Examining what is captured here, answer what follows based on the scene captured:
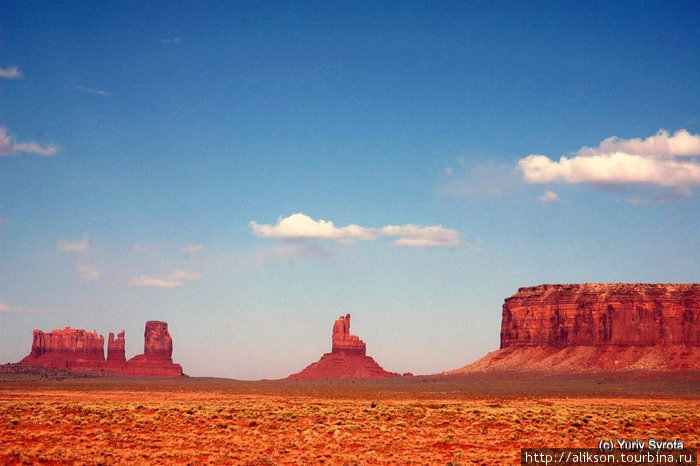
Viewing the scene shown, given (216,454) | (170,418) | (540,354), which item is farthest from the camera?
(540,354)

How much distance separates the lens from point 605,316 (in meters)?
163

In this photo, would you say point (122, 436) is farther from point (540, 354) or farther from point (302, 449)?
point (540, 354)

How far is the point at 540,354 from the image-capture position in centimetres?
16725

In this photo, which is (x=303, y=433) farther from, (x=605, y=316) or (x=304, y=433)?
(x=605, y=316)

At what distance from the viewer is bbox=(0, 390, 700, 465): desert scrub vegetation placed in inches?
1236

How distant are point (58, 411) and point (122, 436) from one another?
10189 mm

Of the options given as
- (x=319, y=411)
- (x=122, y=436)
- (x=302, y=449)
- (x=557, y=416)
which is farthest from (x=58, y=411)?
(x=557, y=416)

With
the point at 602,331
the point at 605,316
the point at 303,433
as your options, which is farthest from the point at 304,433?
the point at 605,316

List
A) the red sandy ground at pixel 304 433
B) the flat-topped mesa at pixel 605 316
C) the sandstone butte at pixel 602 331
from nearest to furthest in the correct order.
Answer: the red sandy ground at pixel 304 433 → the sandstone butte at pixel 602 331 → the flat-topped mesa at pixel 605 316

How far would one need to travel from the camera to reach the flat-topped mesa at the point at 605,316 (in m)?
156

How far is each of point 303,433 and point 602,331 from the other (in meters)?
137

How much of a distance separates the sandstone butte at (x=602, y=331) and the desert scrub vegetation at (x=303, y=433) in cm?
11208

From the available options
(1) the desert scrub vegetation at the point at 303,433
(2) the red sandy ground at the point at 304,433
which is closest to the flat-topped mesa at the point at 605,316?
(1) the desert scrub vegetation at the point at 303,433

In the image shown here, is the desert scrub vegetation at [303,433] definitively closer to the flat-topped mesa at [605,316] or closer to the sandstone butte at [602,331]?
the sandstone butte at [602,331]
